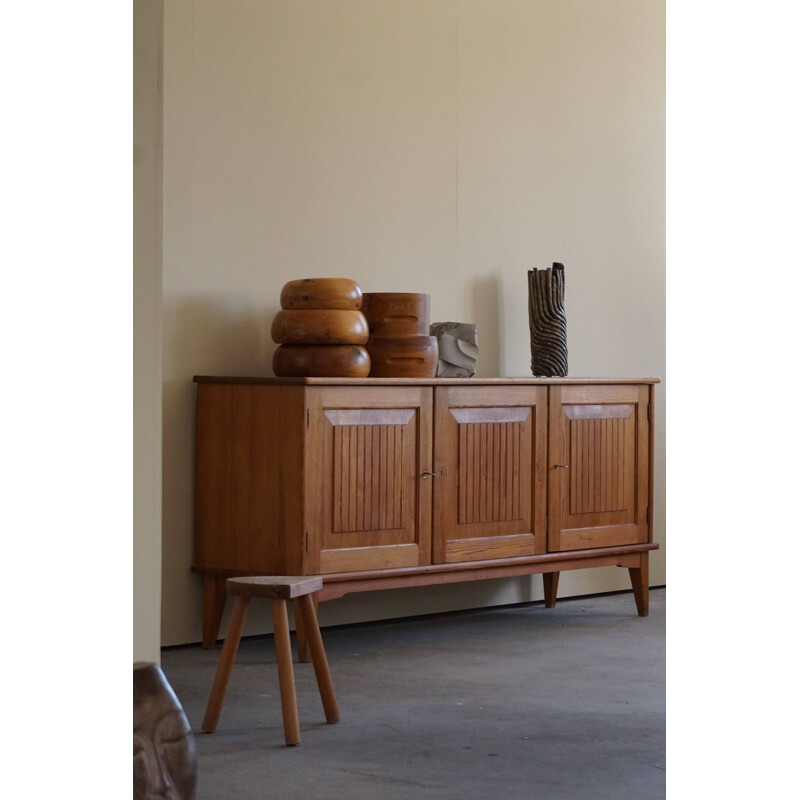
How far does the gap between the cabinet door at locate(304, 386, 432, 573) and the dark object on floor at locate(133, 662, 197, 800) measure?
8.17 ft

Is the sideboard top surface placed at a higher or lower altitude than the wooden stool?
higher

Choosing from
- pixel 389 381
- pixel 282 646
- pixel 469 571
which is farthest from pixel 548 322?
pixel 282 646

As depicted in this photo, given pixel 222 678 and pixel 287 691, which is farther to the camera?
pixel 222 678

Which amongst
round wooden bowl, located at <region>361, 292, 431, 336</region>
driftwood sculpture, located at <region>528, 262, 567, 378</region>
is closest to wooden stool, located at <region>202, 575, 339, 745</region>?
round wooden bowl, located at <region>361, 292, 431, 336</region>

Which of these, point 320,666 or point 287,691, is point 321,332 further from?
point 287,691

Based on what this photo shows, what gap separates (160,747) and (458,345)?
11.5ft

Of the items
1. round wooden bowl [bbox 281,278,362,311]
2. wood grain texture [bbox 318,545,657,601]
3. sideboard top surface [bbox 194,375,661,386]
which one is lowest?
wood grain texture [bbox 318,545,657,601]

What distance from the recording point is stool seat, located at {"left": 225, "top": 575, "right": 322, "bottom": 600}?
128 inches

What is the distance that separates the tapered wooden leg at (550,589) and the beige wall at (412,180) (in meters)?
0.12

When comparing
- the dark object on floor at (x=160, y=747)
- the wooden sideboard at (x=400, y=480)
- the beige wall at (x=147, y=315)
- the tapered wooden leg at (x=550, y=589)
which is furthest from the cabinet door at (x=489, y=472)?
the dark object on floor at (x=160, y=747)

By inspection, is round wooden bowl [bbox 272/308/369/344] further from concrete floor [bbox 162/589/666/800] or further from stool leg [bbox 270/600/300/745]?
stool leg [bbox 270/600/300/745]

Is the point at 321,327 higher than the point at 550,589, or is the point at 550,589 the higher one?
the point at 321,327

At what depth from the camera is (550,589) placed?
5508 millimetres
